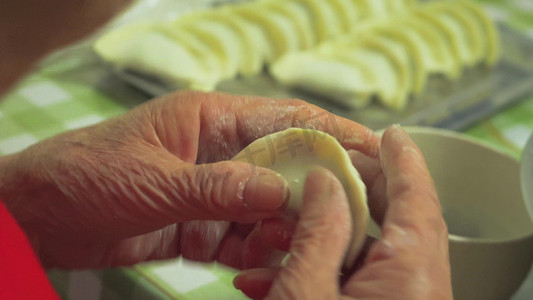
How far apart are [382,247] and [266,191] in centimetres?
10

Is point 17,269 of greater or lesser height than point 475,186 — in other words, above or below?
above

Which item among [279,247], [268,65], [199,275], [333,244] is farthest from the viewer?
[268,65]

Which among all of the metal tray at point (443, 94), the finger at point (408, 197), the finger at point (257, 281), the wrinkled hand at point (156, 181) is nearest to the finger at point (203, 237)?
the wrinkled hand at point (156, 181)

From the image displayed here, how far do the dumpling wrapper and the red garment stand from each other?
195mm

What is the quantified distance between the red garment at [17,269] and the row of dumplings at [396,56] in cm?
68

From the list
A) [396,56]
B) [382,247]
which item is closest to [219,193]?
[382,247]

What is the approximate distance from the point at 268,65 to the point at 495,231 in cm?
64

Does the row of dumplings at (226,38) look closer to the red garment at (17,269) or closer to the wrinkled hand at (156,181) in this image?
the wrinkled hand at (156,181)

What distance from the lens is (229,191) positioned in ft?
1.67

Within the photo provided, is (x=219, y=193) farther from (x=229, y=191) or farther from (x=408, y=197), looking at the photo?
(x=408, y=197)

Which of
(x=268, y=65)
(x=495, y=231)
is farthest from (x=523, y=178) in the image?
(x=268, y=65)

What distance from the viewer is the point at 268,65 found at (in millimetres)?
1205

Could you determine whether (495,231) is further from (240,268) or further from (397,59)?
(397,59)

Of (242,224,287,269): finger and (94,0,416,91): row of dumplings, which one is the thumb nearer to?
(242,224,287,269): finger
